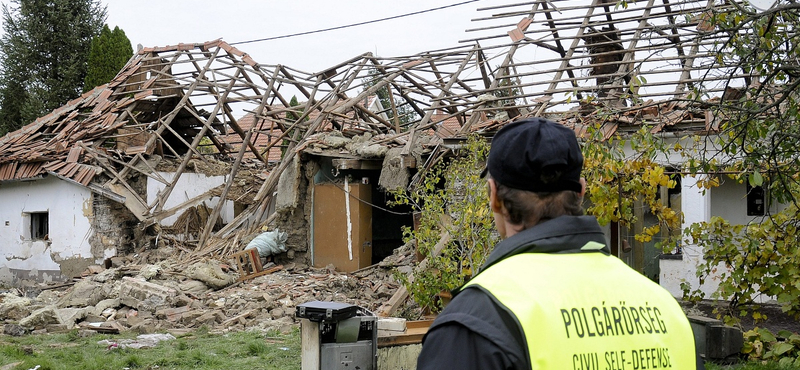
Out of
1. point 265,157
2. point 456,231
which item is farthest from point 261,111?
point 456,231

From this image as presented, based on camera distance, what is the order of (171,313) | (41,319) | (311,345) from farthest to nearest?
(171,313), (41,319), (311,345)

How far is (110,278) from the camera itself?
49.9 feet

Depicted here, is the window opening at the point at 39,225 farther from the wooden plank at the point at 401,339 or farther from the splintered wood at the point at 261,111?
the wooden plank at the point at 401,339

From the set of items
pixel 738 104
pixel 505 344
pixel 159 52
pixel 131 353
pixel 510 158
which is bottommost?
pixel 131 353

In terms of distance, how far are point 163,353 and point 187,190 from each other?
1080 centimetres

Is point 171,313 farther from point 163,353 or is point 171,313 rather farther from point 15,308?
point 163,353

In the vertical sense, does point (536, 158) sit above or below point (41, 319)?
above

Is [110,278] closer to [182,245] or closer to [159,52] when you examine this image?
[182,245]

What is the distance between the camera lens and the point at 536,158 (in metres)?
1.81

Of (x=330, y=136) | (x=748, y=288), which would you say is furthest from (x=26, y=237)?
(x=748, y=288)

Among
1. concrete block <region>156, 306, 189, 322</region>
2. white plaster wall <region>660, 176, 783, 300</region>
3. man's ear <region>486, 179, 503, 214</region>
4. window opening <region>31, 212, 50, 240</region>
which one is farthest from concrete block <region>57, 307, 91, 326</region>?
man's ear <region>486, 179, 503, 214</region>

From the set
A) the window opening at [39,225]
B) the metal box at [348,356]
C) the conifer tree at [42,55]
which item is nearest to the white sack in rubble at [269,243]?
the window opening at [39,225]

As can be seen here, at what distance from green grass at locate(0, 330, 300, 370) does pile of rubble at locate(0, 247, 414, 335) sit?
0.71 metres

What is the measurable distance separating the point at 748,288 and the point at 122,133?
54.0ft
